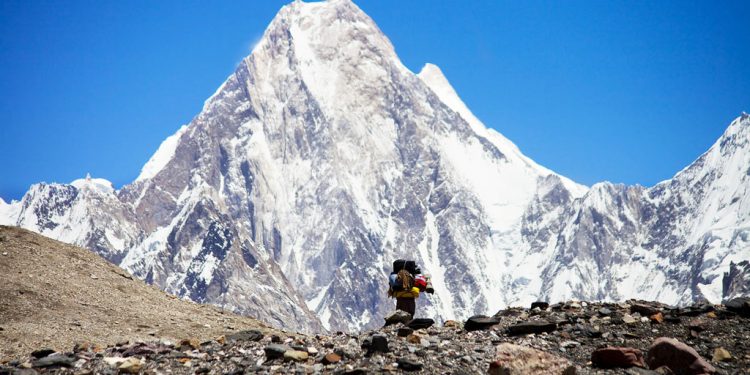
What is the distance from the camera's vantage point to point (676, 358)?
1780 cm

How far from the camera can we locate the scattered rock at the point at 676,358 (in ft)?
57.8

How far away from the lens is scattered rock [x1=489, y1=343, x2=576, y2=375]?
16844 millimetres

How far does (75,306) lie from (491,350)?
17.3 m

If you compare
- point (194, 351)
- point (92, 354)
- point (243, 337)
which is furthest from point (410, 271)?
point (92, 354)

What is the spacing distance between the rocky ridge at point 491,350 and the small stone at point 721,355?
0.02 metres

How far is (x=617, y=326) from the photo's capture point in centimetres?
2125

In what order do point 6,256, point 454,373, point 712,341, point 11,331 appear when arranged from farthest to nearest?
point 6,256, point 11,331, point 712,341, point 454,373

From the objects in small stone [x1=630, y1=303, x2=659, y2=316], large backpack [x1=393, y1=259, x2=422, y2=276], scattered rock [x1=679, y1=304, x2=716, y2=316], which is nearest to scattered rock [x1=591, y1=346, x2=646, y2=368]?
small stone [x1=630, y1=303, x2=659, y2=316]

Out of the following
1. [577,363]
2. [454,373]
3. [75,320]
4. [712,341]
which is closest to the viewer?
[454,373]

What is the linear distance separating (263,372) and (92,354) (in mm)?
5169

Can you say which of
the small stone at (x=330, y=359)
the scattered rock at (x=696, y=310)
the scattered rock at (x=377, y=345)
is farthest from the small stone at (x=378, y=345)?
the scattered rock at (x=696, y=310)

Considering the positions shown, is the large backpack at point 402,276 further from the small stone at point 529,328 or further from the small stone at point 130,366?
the small stone at point 130,366

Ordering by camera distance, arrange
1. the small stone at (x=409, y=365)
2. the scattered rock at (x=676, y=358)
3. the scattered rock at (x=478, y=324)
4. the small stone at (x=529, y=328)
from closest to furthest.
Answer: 1. the small stone at (x=409, y=365)
2. the scattered rock at (x=676, y=358)
3. the small stone at (x=529, y=328)
4. the scattered rock at (x=478, y=324)

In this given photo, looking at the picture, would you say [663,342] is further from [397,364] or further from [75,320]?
[75,320]
